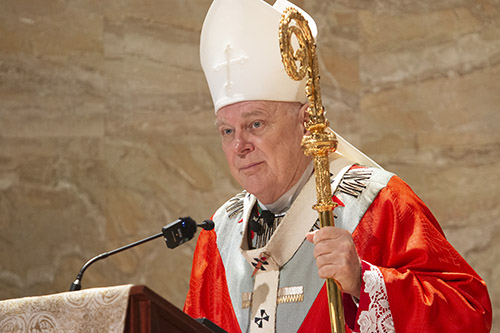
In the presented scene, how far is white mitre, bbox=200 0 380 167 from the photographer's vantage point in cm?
377

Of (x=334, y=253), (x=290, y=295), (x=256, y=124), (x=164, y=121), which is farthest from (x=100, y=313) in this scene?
(x=164, y=121)

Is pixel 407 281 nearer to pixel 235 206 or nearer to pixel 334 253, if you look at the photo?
pixel 334 253

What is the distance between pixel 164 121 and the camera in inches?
226

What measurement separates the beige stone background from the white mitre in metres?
1.78

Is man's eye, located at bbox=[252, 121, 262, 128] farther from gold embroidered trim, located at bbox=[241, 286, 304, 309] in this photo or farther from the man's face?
gold embroidered trim, located at bbox=[241, 286, 304, 309]

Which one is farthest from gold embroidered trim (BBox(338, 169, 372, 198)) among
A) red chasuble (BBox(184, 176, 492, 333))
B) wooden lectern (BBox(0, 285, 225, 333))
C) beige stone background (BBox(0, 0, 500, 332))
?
beige stone background (BBox(0, 0, 500, 332))

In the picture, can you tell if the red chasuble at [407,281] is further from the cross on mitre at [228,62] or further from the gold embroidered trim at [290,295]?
the cross on mitre at [228,62]

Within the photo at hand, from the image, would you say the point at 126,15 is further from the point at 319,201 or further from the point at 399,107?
the point at 319,201

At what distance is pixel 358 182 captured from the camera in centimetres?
362

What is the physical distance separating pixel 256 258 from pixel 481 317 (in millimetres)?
1030

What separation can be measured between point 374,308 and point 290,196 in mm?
926

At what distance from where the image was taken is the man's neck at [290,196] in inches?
149

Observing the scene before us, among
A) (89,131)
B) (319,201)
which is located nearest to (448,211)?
(89,131)

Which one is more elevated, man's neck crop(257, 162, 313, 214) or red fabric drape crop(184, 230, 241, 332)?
man's neck crop(257, 162, 313, 214)
